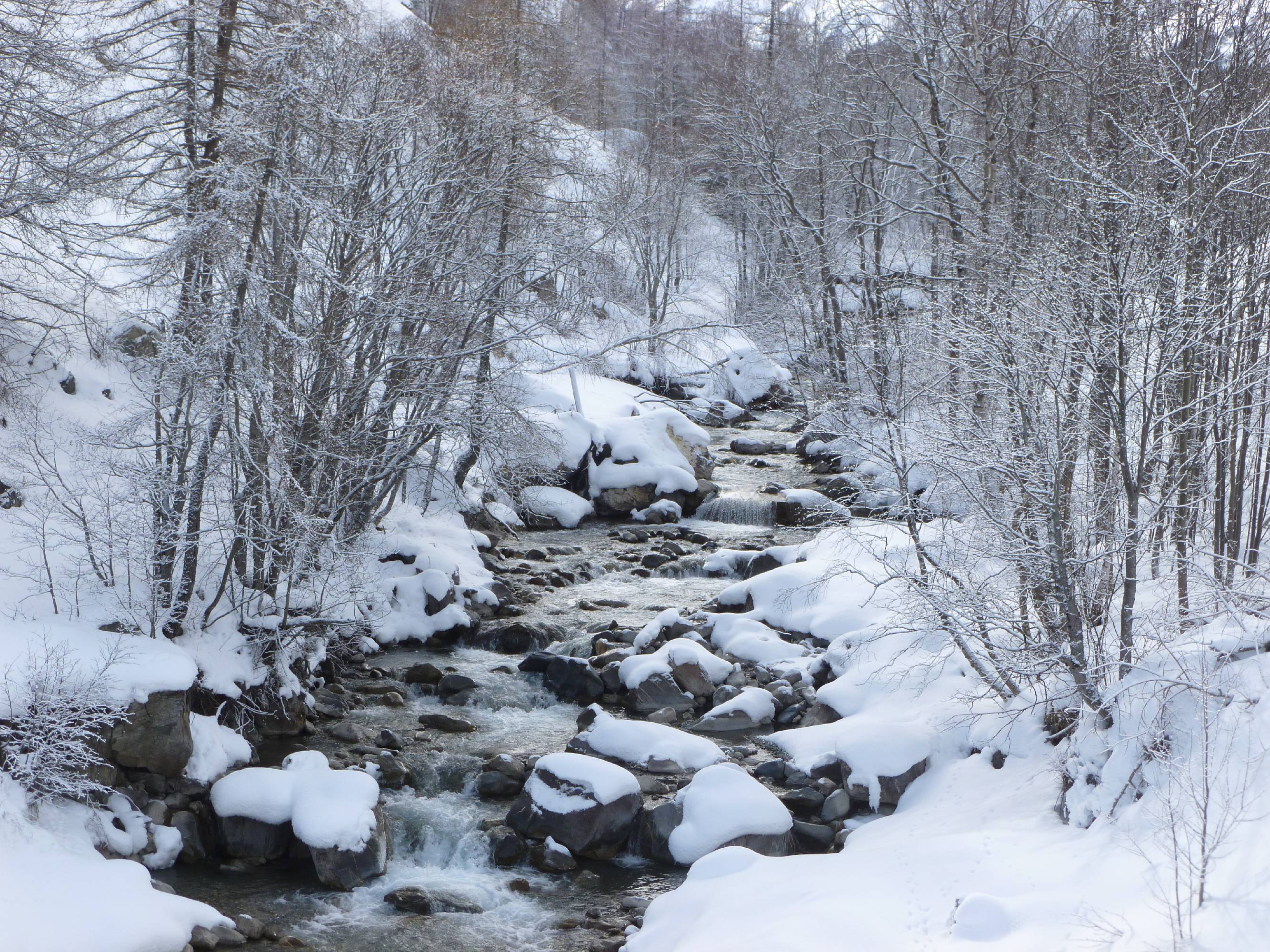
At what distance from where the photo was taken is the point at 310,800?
838 cm

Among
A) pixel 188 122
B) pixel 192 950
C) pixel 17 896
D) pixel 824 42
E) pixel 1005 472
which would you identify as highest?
pixel 824 42

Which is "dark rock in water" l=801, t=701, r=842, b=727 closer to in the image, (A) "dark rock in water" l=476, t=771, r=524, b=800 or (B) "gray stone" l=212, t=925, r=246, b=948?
(A) "dark rock in water" l=476, t=771, r=524, b=800

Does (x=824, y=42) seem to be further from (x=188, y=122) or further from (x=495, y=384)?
(x=188, y=122)

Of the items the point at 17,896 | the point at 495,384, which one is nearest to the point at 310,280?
the point at 495,384

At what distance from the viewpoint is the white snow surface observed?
28.2 feet

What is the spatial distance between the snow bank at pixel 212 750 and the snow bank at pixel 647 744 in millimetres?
3230

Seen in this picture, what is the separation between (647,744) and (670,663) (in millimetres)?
1821

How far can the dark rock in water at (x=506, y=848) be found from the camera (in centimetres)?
845

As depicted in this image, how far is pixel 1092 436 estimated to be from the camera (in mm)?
7793

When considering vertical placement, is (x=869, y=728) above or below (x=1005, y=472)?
below

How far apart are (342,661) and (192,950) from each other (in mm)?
5664

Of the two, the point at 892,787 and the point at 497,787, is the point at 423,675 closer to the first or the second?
the point at 497,787

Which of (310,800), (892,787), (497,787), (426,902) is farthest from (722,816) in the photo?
(310,800)

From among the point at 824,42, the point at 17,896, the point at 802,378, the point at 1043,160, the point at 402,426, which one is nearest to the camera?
the point at 17,896
